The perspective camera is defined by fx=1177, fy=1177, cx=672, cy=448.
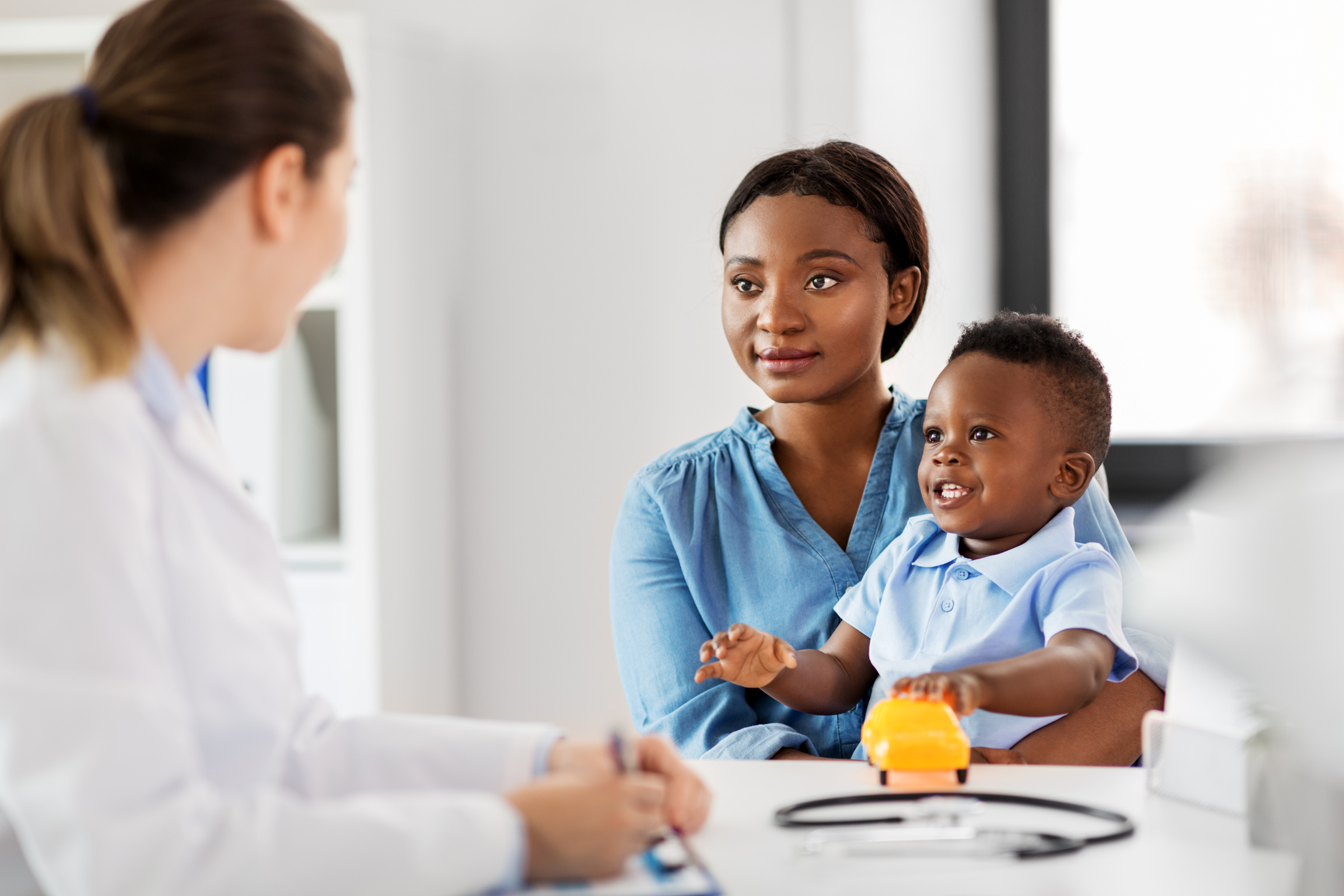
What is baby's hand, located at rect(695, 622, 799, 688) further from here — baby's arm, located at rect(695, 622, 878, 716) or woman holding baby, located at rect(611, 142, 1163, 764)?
woman holding baby, located at rect(611, 142, 1163, 764)

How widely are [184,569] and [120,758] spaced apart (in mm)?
117

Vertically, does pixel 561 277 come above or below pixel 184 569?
above

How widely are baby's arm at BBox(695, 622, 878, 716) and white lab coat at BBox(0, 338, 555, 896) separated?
399mm

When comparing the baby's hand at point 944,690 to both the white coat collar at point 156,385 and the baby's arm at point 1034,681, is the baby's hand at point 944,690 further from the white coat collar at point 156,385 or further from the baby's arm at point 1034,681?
the white coat collar at point 156,385

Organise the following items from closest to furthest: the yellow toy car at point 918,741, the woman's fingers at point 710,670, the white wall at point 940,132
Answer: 1. the yellow toy car at point 918,741
2. the woman's fingers at point 710,670
3. the white wall at point 940,132

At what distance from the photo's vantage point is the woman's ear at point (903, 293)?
137 centimetres

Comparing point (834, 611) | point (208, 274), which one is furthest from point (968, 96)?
point (208, 274)

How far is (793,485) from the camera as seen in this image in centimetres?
138

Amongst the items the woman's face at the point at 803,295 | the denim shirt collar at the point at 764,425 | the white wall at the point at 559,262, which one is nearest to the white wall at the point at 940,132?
the white wall at the point at 559,262

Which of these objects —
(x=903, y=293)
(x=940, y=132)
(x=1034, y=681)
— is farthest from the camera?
(x=940, y=132)

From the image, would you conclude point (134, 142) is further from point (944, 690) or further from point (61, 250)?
point (944, 690)

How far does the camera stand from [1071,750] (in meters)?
1.08

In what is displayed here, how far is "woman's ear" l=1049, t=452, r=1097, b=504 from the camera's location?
1.18m

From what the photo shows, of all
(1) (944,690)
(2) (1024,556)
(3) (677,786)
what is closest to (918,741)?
(1) (944,690)
